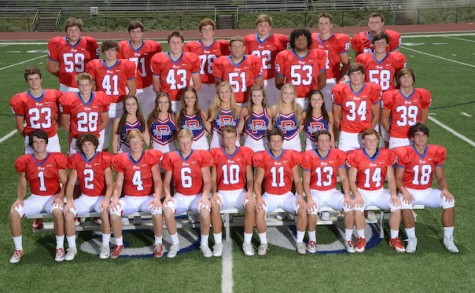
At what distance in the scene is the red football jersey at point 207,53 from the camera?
284 inches

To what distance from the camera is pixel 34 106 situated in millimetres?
6211

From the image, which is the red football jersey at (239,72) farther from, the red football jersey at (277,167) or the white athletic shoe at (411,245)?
the white athletic shoe at (411,245)

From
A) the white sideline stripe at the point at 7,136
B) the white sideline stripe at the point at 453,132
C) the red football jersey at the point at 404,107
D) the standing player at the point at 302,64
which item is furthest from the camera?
the white sideline stripe at the point at 7,136

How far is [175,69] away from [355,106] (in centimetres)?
221

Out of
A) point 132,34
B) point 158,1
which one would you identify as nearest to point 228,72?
point 132,34

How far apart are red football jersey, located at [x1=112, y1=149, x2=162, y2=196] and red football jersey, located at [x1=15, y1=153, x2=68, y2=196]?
576 mm

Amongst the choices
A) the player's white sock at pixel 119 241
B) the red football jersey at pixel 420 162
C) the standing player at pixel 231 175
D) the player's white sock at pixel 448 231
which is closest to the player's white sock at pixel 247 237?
the standing player at pixel 231 175

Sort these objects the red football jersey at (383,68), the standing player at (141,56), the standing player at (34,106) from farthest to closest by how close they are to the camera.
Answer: the standing player at (141,56), the red football jersey at (383,68), the standing player at (34,106)

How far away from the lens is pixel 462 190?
7039mm

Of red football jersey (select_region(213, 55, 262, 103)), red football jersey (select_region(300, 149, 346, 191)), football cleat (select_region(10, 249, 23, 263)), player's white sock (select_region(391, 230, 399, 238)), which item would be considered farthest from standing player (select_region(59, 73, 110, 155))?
player's white sock (select_region(391, 230, 399, 238))

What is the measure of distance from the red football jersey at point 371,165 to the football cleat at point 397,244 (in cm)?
54

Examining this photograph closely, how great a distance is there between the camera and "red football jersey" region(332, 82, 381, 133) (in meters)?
6.31

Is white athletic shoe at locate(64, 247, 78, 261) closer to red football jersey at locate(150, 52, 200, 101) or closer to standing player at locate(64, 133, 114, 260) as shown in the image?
standing player at locate(64, 133, 114, 260)

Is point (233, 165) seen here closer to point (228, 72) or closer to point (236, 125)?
point (236, 125)
